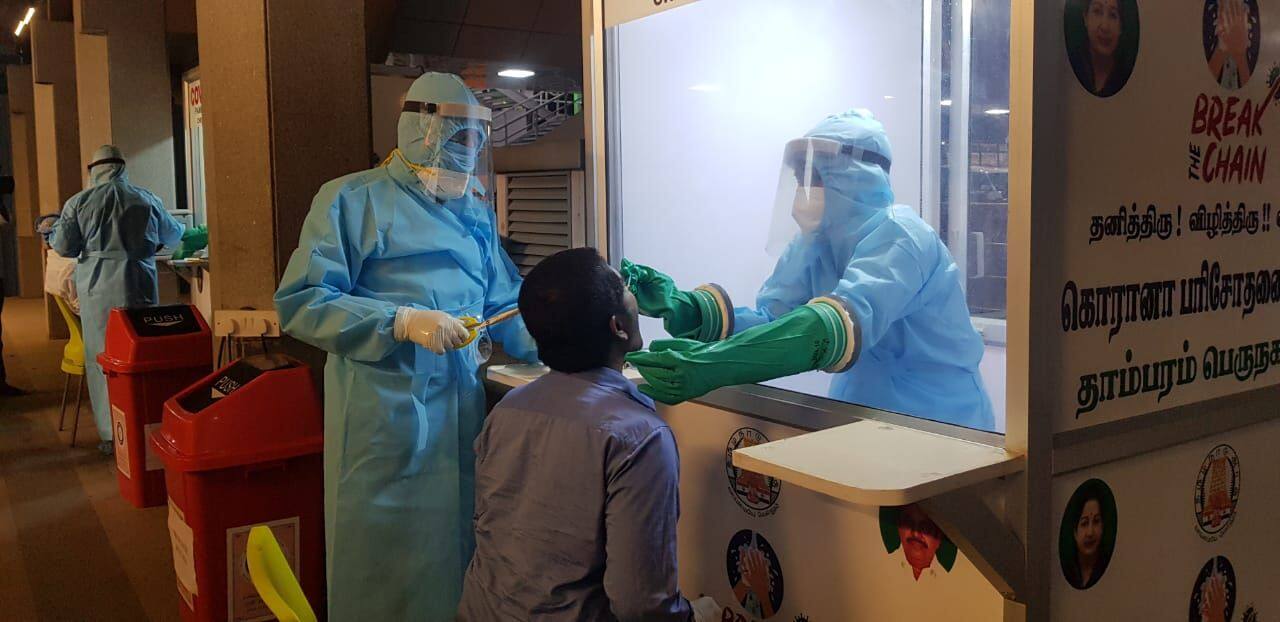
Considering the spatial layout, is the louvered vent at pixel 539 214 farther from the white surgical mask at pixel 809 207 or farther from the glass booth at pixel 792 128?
the white surgical mask at pixel 809 207

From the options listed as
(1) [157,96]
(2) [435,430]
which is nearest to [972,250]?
(2) [435,430]

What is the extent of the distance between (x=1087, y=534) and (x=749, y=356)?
1.92 ft

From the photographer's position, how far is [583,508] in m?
1.43

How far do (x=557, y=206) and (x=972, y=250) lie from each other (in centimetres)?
177

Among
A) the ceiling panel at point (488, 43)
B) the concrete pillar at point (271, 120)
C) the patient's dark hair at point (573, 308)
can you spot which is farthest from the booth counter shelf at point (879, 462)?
the ceiling panel at point (488, 43)

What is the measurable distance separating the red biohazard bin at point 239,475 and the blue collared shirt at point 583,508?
1.41 m

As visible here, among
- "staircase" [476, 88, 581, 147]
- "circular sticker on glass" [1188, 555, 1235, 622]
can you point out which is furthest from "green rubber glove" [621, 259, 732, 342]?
"staircase" [476, 88, 581, 147]

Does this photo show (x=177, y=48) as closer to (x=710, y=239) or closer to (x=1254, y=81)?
(x=710, y=239)

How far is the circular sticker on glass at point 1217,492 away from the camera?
1808mm

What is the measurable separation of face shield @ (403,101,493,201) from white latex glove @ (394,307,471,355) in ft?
1.20

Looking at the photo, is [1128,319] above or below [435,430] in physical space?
above

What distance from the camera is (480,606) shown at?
1.57 meters

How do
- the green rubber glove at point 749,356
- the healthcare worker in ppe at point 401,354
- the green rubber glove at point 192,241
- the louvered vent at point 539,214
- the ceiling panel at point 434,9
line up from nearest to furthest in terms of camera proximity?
the green rubber glove at point 749,356 < the healthcare worker in ppe at point 401,354 < the louvered vent at point 539,214 < the green rubber glove at point 192,241 < the ceiling panel at point 434,9

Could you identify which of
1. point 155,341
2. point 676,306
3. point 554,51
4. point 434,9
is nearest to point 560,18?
point 554,51
